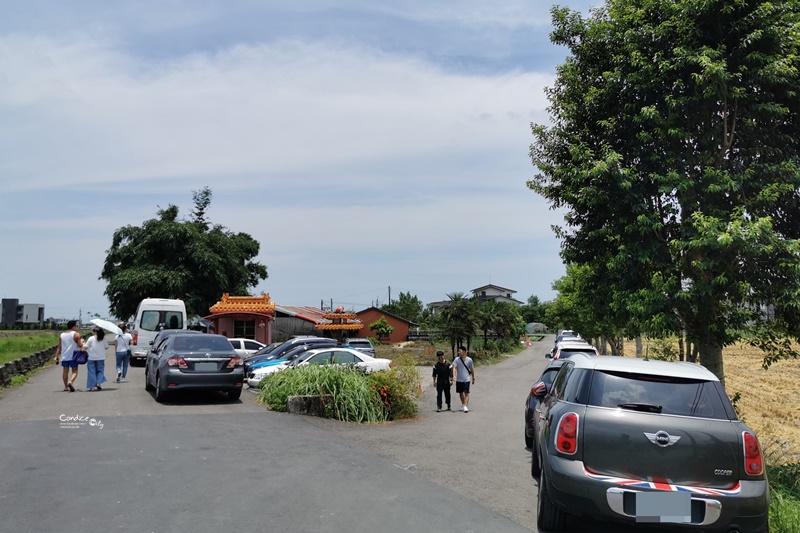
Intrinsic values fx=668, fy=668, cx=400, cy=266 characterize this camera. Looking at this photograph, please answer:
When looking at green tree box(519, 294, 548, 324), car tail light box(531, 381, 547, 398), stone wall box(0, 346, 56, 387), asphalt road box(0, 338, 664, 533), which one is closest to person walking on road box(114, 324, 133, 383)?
stone wall box(0, 346, 56, 387)

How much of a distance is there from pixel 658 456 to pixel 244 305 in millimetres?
34694

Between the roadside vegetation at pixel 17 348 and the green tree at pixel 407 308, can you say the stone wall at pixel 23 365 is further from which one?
the green tree at pixel 407 308

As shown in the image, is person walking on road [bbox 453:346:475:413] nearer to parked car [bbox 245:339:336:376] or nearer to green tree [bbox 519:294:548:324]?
Result: parked car [bbox 245:339:336:376]

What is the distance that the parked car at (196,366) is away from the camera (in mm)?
13953

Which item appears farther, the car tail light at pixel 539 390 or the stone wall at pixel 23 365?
the stone wall at pixel 23 365

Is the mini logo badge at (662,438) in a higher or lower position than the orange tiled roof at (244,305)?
lower

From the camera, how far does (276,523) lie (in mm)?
5996

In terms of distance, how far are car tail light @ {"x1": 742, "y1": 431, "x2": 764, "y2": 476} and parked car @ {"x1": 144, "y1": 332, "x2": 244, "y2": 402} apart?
11.0m

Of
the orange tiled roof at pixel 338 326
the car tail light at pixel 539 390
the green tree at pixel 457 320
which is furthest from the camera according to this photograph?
Answer: the orange tiled roof at pixel 338 326

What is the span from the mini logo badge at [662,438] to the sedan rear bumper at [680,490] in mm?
324

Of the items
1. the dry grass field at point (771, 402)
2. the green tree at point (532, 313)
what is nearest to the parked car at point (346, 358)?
the dry grass field at point (771, 402)

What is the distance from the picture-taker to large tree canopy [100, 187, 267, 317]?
159 feet

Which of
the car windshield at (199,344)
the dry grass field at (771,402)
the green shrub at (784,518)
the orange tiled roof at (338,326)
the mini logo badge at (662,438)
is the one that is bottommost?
the dry grass field at (771,402)

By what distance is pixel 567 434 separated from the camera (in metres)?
5.73
